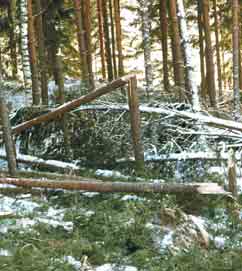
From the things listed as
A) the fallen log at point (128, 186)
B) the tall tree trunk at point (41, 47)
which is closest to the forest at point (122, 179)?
the fallen log at point (128, 186)

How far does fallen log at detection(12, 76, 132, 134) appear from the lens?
303 inches

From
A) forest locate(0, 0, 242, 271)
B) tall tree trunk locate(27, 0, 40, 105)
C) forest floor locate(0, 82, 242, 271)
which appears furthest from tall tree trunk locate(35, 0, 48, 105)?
forest floor locate(0, 82, 242, 271)

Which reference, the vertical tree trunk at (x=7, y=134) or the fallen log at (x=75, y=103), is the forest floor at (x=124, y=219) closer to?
the vertical tree trunk at (x=7, y=134)

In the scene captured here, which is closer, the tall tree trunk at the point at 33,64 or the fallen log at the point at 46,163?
the fallen log at the point at 46,163

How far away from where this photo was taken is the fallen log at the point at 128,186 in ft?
20.1

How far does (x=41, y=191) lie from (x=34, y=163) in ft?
5.25

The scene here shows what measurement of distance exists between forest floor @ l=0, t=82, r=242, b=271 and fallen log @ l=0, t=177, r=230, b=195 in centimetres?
24

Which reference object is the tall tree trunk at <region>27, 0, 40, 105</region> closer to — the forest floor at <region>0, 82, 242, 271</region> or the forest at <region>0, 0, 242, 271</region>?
the forest at <region>0, 0, 242, 271</region>

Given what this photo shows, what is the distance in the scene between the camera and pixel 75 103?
318 inches

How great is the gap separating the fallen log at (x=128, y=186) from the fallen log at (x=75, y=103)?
199cm

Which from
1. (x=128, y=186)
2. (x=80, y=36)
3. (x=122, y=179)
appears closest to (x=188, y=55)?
(x=122, y=179)

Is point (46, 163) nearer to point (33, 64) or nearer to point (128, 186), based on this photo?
point (128, 186)

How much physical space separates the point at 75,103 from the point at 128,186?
8.26ft

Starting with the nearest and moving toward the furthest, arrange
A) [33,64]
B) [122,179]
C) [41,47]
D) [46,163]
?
[122,179], [46,163], [33,64], [41,47]
